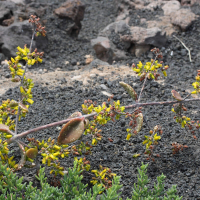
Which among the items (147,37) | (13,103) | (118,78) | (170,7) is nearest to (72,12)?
(147,37)

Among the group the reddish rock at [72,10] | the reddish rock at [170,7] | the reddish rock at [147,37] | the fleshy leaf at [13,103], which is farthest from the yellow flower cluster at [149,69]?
the reddish rock at [170,7]

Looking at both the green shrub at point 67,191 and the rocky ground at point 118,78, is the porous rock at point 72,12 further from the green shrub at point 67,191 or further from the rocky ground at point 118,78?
the green shrub at point 67,191

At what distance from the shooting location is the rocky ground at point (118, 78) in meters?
2.40

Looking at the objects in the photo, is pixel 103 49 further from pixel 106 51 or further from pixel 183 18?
pixel 183 18

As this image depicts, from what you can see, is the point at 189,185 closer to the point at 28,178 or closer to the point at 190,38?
the point at 28,178

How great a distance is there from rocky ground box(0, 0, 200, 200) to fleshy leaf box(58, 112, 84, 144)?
59cm

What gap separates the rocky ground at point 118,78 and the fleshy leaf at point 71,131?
59cm

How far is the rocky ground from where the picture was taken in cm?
240

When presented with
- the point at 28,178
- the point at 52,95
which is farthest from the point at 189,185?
the point at 52,95

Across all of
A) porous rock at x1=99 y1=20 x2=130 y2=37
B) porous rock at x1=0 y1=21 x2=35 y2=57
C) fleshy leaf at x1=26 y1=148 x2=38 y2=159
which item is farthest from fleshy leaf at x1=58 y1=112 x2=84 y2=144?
porous rock at x1=99 y1=20 x2=130 y2=37

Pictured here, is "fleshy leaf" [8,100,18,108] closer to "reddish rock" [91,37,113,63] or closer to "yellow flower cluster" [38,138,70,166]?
"yellow flower cluster" [38,138,70,166]

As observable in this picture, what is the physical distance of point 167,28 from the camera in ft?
17.0

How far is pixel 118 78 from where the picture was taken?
12.8 ft

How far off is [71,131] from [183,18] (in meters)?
4.09
